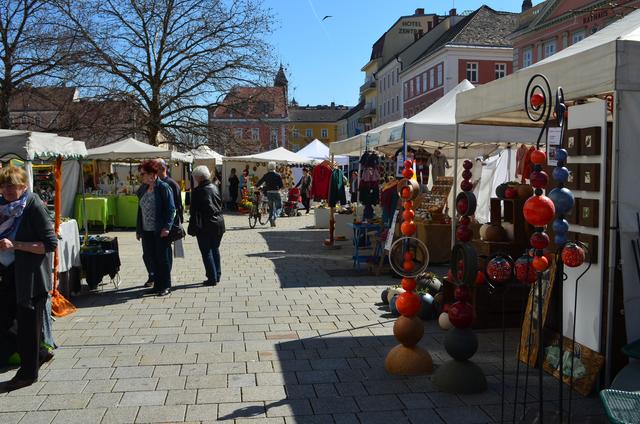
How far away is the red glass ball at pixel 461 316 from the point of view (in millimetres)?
4680

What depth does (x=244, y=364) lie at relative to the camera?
5.29m

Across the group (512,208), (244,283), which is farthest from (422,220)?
(512,208)

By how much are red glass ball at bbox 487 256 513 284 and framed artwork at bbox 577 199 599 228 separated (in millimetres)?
847

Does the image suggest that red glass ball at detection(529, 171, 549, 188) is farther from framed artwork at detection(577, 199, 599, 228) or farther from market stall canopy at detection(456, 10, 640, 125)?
framed artwork at detection(577, 199, 599, 228)

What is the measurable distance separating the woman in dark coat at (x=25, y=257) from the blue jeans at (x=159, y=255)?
3392 mm

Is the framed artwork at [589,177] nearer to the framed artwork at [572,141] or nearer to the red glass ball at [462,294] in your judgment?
the framed artwork at [572,141]

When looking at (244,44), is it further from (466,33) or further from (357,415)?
(466,33)

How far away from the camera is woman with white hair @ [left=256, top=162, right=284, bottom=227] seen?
703 inches

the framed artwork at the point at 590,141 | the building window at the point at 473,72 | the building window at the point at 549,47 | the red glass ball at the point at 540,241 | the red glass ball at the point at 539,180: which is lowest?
the red glass ball at the point at 540,241

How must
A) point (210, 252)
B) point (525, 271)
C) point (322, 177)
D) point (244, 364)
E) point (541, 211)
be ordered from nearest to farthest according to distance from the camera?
point (541, 211), point (525, 271), point (244, 364), point (210, 252), point (322, 177)

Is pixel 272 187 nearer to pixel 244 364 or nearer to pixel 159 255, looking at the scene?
pixel 159 255

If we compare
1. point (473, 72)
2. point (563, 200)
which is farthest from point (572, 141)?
point (473, 72)

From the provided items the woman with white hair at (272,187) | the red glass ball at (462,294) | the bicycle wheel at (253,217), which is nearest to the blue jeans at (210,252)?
the red glass ball at (462,294)

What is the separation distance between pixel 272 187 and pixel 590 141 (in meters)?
14.1
